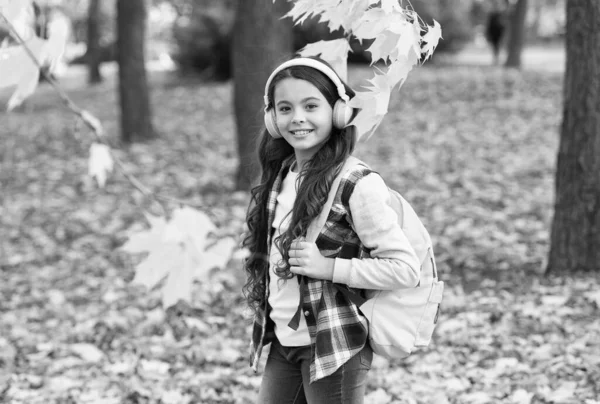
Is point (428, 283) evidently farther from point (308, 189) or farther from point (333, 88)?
point (333, 88)

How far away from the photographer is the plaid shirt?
2.08 meters

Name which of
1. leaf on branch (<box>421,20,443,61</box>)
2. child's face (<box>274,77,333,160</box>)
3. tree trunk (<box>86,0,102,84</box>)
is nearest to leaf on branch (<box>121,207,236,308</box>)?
child's face (<box>274,77,333,160</box>)

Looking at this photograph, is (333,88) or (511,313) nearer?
(333,88)

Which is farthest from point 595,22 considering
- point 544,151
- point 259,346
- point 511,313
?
point 544,151

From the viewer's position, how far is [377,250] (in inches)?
80.4

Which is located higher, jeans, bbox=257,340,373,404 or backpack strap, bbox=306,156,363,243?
backpack strap, bbox=306,156,363,243

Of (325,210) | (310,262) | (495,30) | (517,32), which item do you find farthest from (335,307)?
(495,30)

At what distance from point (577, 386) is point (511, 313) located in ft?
3.46

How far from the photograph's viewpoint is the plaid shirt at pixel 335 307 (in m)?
2.08

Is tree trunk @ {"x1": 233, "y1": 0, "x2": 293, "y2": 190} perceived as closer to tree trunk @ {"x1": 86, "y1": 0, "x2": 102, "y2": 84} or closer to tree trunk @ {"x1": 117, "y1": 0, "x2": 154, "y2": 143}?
tree trunk @ {"x1": 117, "y1": 0, "x2": 154, "y2": 143}

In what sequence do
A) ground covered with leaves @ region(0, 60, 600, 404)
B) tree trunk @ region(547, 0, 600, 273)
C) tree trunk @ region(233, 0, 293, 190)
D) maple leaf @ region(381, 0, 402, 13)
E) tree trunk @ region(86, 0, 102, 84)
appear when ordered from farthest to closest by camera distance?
tree trunk @ region(86, 0, 102, 84) → tree trunk @ region(233, 0, 293, 190) → tree trunk @ region(547, 0, 600, 273) → ground covered with leaves @ region(0, 60, 600, 404) → maple leaf @ region(381, 0, 402, 13)

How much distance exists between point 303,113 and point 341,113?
108 millimetres

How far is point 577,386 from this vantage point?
3.45 m

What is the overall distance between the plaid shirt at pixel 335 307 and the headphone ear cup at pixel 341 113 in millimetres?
137
